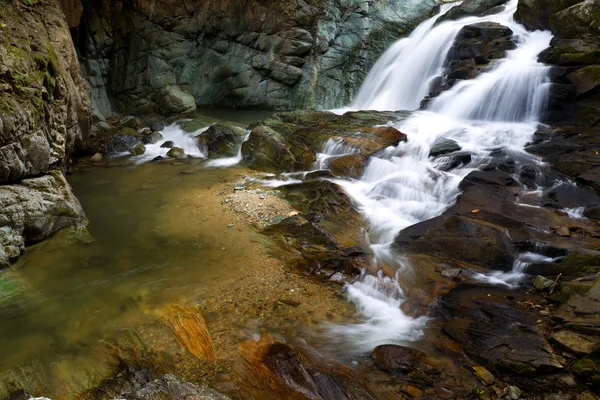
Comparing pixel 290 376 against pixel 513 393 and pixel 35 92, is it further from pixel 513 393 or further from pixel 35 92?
pixel 35 92

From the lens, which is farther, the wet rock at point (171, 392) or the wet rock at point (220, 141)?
the wet rock at point (220, 141)

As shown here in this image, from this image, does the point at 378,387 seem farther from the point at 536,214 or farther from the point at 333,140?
the point at 333,140

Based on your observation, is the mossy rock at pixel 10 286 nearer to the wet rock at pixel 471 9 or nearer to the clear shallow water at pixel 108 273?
the clear shallow water at pixel 108 273

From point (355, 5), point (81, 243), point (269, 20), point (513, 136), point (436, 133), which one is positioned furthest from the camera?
point (355, 5)

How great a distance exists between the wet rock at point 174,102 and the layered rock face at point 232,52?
61 millimetres

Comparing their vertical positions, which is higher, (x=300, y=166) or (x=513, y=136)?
(x=513, y=136)

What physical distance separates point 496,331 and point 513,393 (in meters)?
0.95

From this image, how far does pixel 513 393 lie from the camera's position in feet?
13.2

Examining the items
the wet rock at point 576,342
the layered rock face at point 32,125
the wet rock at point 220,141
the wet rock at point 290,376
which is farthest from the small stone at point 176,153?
the wet rock at point 576,342

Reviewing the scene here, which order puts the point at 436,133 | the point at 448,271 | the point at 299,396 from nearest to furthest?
the point at 299,396 → the point at 448,271 → the point at 436,133

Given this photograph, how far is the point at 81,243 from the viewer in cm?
712

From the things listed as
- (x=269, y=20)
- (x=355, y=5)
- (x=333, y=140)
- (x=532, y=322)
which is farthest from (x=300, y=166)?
(x=355, y=5)

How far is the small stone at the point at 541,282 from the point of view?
5605 millimetres

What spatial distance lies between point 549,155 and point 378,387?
26.6ft
